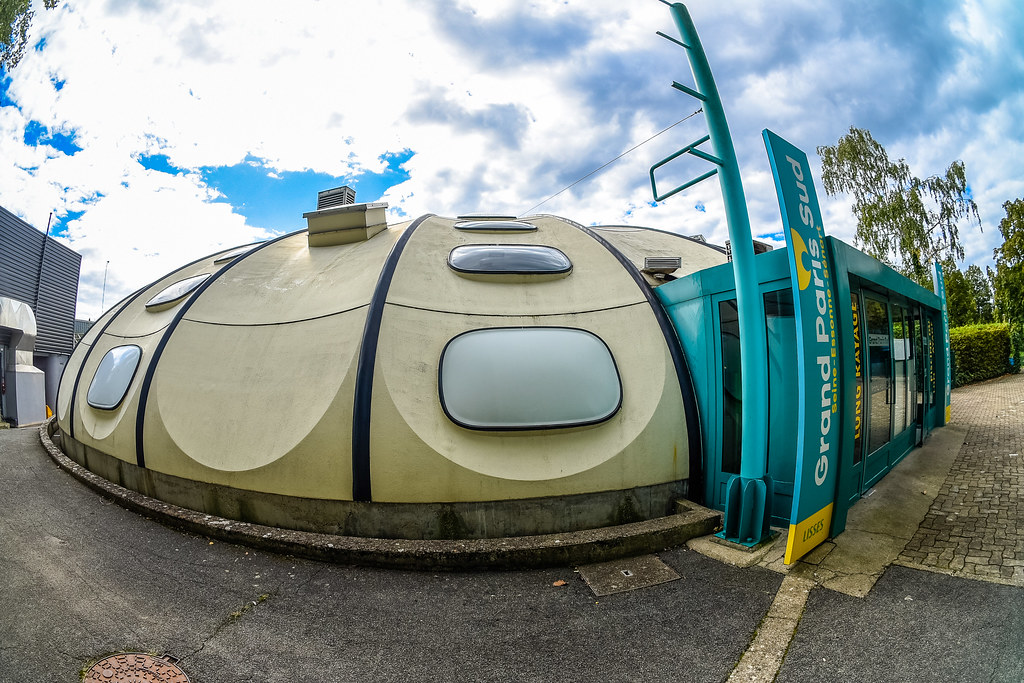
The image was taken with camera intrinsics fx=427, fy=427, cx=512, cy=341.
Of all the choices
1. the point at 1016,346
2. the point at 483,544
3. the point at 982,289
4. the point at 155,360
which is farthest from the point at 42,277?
the point at 982,289

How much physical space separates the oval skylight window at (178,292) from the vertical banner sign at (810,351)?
9082 mm

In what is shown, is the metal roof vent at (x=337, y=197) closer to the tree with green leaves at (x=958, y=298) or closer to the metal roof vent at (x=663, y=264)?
the metal roof vent at (x=663, y=264)

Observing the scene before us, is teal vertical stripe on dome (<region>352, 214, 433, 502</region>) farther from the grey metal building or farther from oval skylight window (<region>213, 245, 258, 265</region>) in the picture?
the grey metal building

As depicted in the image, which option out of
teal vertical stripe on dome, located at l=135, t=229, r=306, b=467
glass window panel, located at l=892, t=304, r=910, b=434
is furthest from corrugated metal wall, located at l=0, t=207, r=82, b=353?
glass window panel, located at l=892, t=304, r=910, b=434

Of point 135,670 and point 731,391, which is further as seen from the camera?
point 731,391

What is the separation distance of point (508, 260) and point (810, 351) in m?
4.11

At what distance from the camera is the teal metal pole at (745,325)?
4.80m

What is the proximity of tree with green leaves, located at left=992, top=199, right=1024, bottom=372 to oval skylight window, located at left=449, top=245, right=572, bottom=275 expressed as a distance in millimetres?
22445

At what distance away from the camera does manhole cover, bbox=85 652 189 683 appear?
2932mm

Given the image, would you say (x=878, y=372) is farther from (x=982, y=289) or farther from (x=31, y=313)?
(x=982, y=289)

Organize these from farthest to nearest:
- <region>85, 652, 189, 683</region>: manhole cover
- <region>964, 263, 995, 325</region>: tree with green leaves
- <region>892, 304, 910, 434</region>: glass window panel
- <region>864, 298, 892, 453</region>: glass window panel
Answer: <region>964, 263, 995, 325</region>: tree with green leaves, <region>892, 304, 910, 434</region>: glass window panel, <region>864, 298, 892, 453</region>: glass window panel, <region>85, 652, 189, 683</region>: manhole cover

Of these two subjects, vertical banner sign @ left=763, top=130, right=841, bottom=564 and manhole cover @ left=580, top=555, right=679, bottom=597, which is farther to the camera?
vertical banner sign @ left=763, top=130, right=841, bottom=564

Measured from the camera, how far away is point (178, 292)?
26.4ft

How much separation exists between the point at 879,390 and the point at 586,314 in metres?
4.60
